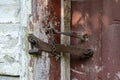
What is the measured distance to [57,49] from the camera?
4.39 ft

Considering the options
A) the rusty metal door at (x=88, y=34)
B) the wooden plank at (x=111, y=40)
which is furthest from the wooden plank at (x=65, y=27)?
the wooden plank at (x=111, y=40)

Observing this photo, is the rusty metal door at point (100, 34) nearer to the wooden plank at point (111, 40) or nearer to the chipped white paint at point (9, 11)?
the wooden plank at point (111, 40)

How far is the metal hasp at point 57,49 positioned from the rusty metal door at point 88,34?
21mm

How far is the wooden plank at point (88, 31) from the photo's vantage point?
4.48ft

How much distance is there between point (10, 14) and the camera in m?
1.40

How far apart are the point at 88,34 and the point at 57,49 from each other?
133 mm

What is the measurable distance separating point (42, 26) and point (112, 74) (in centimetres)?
30

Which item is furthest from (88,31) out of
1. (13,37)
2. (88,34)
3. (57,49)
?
(13,37)

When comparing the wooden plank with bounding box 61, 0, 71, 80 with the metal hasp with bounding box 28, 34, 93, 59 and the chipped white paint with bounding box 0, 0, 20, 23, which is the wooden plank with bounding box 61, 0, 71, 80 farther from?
the chipped white paint with bounding box 0, 0, 20, 23

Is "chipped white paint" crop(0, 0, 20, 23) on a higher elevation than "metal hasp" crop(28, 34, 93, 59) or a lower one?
higher

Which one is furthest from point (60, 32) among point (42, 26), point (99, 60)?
point (99, 60)

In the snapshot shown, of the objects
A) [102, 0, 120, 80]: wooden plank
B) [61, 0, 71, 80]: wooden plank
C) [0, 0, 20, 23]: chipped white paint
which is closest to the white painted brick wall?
[0, 0, 20, 23]: chipped white paint

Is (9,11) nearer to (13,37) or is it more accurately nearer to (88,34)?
(13,37)

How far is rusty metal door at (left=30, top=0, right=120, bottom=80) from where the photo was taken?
1.33 m
